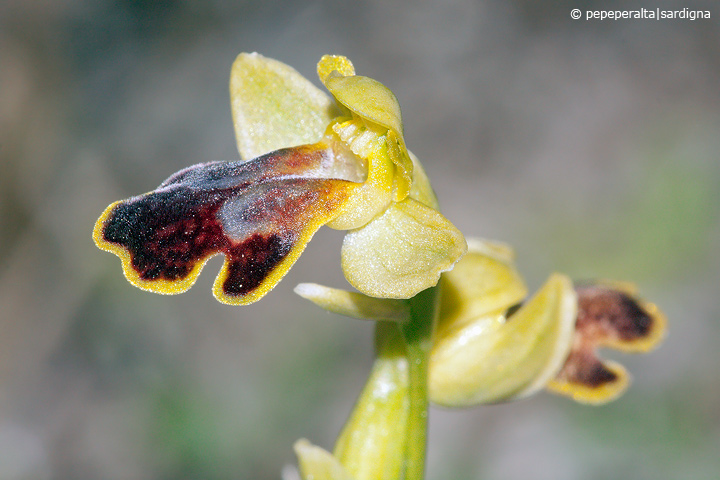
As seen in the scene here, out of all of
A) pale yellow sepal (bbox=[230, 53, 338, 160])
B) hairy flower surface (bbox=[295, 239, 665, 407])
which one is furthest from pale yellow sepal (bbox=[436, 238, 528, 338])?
pale yellow sepal (bbox=[230, 53, 338, 160])

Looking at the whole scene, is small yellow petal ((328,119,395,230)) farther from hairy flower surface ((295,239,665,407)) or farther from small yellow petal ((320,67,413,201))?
hairy flower surface ((295,239,665,407))

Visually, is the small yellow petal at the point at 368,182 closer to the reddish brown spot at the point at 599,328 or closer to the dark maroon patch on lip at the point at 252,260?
the dark maroon patch on lip at the point at 252,260

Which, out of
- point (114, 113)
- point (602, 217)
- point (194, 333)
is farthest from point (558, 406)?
point (114, 113)

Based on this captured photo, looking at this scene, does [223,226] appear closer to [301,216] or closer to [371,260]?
[301,216]

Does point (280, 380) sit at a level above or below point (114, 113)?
below

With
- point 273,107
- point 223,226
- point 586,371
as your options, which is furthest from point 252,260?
point 586,371

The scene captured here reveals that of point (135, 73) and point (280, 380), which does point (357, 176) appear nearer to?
point (280, 380)

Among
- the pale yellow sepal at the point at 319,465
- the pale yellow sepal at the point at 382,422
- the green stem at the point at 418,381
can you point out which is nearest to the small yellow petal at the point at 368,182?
the green stem at the point at 418,381
